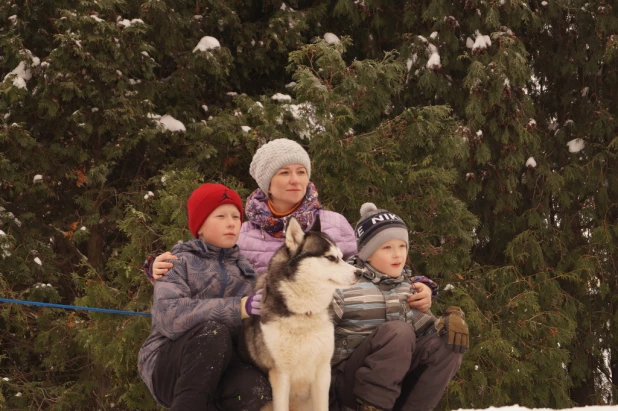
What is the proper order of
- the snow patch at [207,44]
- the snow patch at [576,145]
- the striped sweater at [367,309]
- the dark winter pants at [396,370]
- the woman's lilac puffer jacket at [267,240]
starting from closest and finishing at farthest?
the dark winter pants at [396,370] → the striped sweater at [367,309] → the woman's lilac puffer jacket at [267,240] → the snow patch at [207,44] → the snow patch at [576,145]

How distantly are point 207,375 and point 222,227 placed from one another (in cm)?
68

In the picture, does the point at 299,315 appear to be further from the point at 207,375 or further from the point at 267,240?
the point at 267,240

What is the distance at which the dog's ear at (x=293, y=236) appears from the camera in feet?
9.55

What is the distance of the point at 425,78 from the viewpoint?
7.13 meters

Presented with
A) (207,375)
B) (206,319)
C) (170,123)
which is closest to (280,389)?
(207,375)

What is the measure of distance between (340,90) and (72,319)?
339cm

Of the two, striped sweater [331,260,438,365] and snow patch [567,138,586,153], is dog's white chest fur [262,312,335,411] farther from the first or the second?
snow patch [567,138,586,153]

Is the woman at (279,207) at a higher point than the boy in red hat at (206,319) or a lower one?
higher

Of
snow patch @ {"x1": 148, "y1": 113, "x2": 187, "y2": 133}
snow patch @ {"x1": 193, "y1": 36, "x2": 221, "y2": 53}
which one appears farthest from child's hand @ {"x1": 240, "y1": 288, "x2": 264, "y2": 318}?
snow patch @ {"x1": 193, "y1": 36, "x2": 221, "y2": 53}

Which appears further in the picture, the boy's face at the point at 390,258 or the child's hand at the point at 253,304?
the boy's face at the point at 390,258

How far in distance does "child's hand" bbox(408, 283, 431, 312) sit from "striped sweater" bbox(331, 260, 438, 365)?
28mm

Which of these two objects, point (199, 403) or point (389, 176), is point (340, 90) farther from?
point (199, 403)

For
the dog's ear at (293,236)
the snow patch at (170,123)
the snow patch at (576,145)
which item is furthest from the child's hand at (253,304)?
the snow patch at (576,145)

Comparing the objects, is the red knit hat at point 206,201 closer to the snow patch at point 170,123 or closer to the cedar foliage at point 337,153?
the cedar foliage at point 337,153
